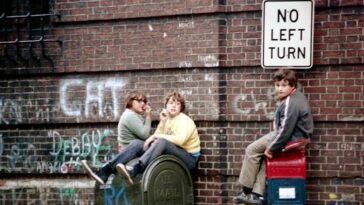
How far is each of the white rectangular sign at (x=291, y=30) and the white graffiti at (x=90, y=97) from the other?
2.22 m

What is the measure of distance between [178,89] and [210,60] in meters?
0.60

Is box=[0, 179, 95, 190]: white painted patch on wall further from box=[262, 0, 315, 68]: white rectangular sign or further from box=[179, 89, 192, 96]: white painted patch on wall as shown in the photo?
box=[262, 0, 315, 68]: white rectangular sign

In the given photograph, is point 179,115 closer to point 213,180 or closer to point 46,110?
A: point 213,180

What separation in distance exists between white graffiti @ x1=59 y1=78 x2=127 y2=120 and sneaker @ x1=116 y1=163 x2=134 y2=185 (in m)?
1.51

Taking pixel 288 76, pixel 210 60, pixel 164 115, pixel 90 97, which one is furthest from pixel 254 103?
pixel 90 97

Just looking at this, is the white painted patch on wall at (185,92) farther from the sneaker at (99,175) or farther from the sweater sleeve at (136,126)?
the sneaker at (99,175)

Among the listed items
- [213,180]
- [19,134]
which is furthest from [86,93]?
[213,180]

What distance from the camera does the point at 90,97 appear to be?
30.3ft

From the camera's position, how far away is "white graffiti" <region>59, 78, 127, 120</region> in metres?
9.12

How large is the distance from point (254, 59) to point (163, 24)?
4.39 feet

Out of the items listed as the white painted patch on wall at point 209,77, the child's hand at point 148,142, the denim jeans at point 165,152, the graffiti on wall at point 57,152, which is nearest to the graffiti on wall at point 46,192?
the graffiti on wall at point 57,152

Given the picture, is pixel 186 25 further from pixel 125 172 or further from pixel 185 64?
pixel 125 172

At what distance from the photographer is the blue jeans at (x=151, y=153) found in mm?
7863

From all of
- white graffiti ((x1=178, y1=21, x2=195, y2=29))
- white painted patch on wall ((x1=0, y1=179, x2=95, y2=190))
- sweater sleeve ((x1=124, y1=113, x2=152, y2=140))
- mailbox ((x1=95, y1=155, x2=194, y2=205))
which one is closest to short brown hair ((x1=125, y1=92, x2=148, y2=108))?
sweater sleeve ((x1=124, y1=113, x2=152, y2=140))
